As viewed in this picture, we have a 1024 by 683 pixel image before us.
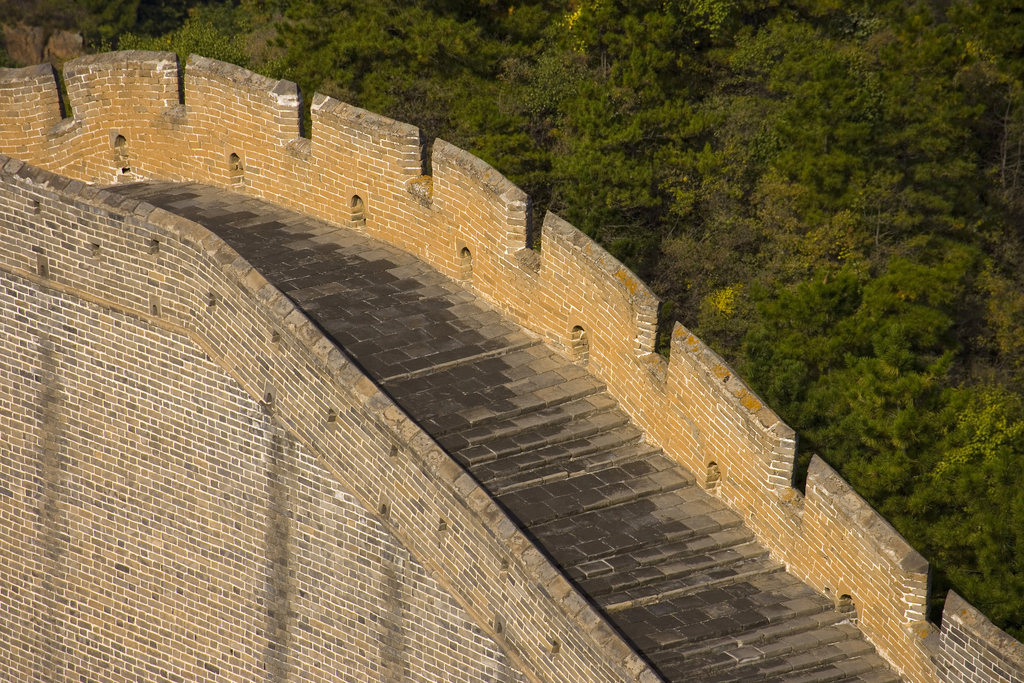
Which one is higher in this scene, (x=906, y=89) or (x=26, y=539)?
(x=906, y=89)

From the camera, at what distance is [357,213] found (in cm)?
1291

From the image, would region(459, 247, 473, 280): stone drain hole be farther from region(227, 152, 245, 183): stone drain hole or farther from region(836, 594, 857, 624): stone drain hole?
region(836, 594, 857, 624): stone drain hole

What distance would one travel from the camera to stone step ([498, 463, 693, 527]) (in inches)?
377

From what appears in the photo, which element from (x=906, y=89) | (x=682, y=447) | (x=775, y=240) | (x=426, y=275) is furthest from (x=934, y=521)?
(x=906, y=89)

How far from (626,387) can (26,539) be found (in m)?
5.59

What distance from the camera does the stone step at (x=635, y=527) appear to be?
9336 millimetres

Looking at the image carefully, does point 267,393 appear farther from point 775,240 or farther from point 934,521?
point 775,240

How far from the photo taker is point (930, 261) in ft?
67.7

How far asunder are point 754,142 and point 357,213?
10.7 metres

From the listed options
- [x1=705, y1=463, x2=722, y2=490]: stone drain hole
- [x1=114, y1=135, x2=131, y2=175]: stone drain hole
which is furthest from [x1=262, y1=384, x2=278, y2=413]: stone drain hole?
[x1=114, y1=135, x2=131, y2=175]: stone drain hole

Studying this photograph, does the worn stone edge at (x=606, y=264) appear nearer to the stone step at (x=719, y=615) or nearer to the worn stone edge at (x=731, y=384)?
the worn stone edge at (x=731, y=384)

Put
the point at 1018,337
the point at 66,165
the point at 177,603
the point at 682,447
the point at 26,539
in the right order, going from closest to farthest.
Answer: the point at 682,447 < the point at 177,603 < the point at 26,539 < the point at 66,165 < the point at 1018,337

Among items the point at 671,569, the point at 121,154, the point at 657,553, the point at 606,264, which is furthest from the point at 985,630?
the point at 121,154

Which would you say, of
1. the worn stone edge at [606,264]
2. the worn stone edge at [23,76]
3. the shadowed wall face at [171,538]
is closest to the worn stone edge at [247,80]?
the worn stone edge at [23,76]
